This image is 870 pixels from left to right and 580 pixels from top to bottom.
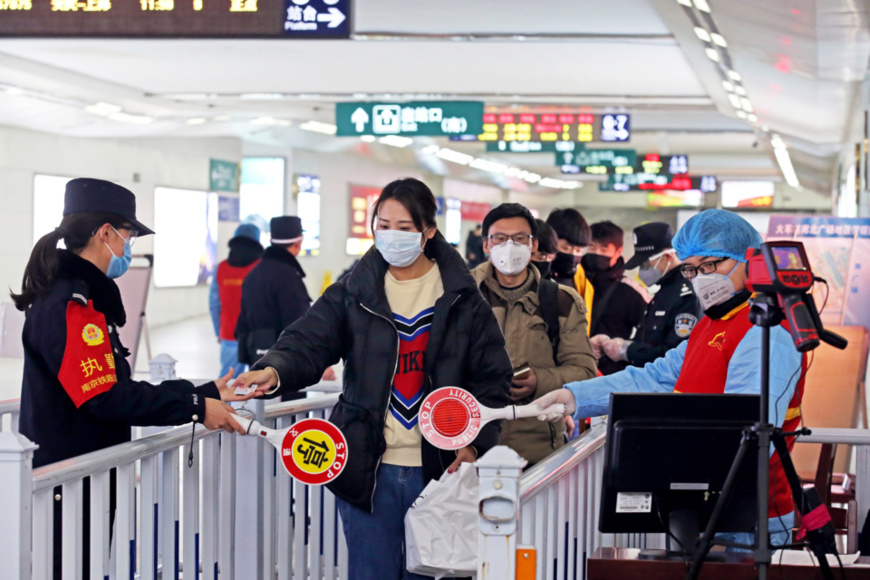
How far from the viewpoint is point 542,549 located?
8.96 ft

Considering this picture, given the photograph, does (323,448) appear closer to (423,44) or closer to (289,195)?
(423,44)

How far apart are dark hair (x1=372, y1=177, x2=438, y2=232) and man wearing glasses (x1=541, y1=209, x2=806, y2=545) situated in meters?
0.62

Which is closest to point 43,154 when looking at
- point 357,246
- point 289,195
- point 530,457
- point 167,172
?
point 167,172

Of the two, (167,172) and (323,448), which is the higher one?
(167,172)

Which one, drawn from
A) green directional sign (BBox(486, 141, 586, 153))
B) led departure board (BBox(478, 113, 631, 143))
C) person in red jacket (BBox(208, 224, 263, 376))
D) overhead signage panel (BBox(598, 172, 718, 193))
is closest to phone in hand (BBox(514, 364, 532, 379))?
person in red jacket (BBox(208, 224, 263, 376))

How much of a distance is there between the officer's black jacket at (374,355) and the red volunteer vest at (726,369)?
57 centimetres

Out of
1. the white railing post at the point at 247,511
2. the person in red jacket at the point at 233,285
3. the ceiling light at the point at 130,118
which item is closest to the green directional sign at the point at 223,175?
the ceiling light at the point at 130,118

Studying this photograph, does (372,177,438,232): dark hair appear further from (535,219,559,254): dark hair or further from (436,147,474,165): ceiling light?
(436,147,474,165): ceiling light

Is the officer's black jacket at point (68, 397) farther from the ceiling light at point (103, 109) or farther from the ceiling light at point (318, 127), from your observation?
the ceiling light at point (318, 127)

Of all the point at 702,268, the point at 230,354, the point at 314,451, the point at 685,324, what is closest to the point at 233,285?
the point at 230,354

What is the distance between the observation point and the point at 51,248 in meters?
2.87

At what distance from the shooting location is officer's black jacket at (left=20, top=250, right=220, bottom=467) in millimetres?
2777

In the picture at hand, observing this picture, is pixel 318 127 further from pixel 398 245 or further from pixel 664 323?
pixel 398 245

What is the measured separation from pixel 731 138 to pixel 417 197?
1913cm
